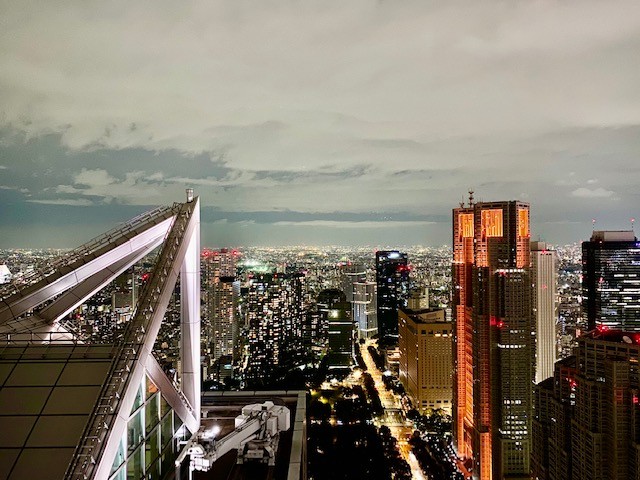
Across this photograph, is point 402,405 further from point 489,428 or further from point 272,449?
point 272,449

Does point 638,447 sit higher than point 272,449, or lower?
lower

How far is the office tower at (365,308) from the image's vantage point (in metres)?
33.3

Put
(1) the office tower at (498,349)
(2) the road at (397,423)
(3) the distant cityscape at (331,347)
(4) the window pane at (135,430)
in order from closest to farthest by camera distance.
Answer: (4) the window pane at (135,430)
(3) the distant cityscape at (331,347)
(1) the office tower at (498,349)
(2) the road at (397,423)

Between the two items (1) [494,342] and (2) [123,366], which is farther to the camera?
(1) [494,342]

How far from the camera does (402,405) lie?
67.2ft

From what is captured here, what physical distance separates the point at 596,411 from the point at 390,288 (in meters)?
24.9

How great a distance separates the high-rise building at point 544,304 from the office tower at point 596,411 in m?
9.33

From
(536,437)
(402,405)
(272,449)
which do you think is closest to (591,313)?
(402,405)

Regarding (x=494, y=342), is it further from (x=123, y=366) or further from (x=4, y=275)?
(x=123, y=366)

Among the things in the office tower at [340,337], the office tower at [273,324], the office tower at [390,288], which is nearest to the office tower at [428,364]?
the office tower at [340,337]

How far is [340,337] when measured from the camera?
81.2ft

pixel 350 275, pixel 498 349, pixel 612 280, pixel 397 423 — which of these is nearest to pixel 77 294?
pixel 498 349

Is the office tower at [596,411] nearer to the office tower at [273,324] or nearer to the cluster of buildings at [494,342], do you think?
the cluster of buildings at [494,342]

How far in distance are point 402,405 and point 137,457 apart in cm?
1888
